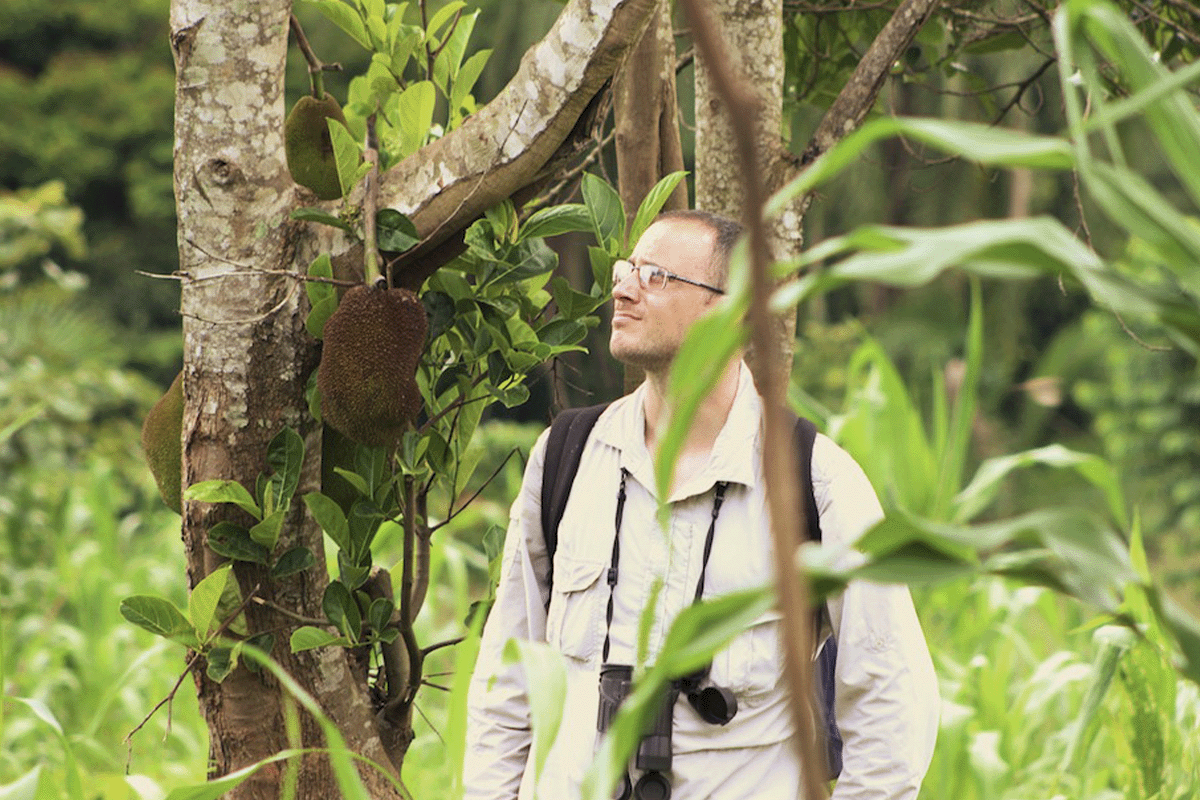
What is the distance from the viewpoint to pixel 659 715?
125cm

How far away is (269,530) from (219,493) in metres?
0.06

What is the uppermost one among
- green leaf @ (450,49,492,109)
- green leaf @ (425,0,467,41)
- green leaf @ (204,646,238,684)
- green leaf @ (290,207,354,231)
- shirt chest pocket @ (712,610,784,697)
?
green leaf @ (425,0,467,41)

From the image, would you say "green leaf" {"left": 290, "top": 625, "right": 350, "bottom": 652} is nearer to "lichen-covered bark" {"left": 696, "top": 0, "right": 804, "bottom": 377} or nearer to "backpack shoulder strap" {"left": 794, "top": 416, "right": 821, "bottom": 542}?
"backpack shoulder strap" {"left": 794, "top": 416, "right": 821, "bottom": 542}

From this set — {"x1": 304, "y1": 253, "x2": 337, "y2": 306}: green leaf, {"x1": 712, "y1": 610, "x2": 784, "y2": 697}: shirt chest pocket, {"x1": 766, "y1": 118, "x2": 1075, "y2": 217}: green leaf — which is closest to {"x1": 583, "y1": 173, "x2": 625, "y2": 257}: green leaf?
{"x1": 304, "y1": 253, "x2": 337, "y2": 306}: green leaf

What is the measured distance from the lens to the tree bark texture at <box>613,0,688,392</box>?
1631mm

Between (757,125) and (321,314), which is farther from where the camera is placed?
(757,125)

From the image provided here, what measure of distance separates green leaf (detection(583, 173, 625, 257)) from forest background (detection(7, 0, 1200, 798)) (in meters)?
0.28

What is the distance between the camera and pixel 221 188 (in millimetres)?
1311

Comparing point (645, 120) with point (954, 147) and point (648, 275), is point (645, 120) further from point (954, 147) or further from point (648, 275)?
point (954, 147)

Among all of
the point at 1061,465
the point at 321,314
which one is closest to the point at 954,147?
the point at 1061,465

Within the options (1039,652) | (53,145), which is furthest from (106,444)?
(1039,652)

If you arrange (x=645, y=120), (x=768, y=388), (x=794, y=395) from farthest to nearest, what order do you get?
(x=794, y=395) → (x=645, y=120) → (x=768, y=388)

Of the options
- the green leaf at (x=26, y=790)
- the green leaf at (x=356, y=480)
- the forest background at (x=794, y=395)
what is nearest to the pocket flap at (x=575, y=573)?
the green leaf at (x=356, y=480)

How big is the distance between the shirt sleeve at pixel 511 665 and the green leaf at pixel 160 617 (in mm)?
302
